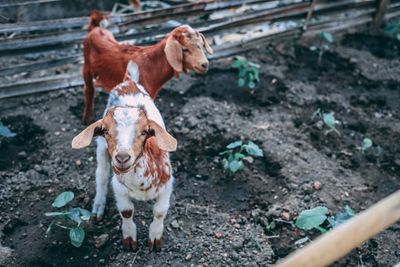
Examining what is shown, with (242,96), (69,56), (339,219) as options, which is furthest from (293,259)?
(69,56)

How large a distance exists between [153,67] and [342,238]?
291 cm

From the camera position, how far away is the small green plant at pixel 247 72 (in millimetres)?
5967

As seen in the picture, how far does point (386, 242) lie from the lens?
4477 mm

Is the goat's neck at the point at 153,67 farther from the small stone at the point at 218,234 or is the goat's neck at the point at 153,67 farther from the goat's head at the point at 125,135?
the small stone at the point at 218,234

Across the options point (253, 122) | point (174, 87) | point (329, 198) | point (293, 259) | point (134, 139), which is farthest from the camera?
point (174, 87)

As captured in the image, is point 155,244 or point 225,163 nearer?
point 155,244

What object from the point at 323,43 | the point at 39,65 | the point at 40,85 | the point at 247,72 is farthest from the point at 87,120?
the point at 323,43

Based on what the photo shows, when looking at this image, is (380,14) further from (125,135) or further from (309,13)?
(125,135)

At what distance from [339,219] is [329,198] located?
22.3 inches

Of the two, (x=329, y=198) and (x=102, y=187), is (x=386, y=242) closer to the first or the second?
(x=329, y=198)

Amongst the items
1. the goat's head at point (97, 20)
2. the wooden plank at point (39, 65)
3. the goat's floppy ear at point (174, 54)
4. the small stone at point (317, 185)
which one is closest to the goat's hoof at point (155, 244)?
the goat's floppy ear at point (174, 54)

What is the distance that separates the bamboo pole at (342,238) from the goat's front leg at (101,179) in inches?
92.3

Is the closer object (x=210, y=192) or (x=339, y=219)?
(x=339, y=219)

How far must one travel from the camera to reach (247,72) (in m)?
6.05
